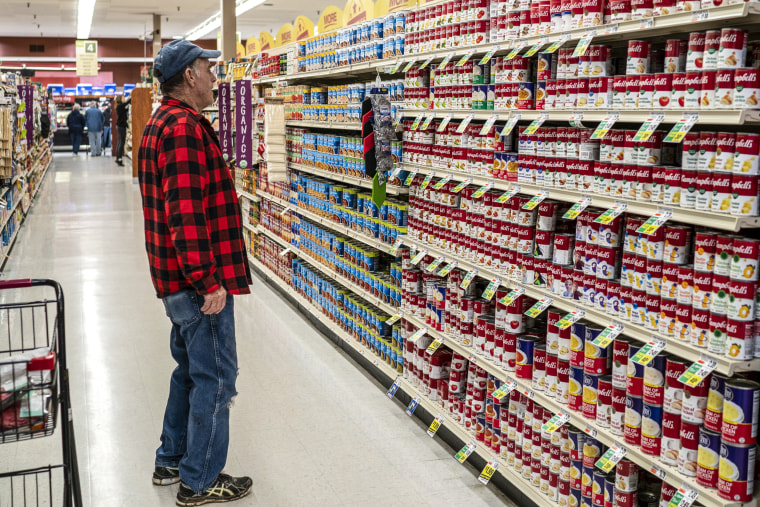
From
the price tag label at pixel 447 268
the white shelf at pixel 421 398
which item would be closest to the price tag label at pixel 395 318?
the white shelf at pixel 421 398

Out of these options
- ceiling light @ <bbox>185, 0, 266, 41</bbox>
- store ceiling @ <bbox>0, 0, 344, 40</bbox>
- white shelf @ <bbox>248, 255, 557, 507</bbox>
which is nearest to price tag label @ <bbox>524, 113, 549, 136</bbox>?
white shelf @ <bbox>248, 255, 557, 507</bbox>

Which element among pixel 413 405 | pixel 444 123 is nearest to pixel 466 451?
pixel 413 405

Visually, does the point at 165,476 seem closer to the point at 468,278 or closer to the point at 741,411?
the point at 468,278

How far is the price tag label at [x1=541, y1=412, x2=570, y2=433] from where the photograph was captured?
2.91 meters

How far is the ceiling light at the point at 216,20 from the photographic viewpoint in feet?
54.2

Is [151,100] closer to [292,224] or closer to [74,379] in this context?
[292,224]

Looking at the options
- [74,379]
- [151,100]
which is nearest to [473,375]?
[74,379]

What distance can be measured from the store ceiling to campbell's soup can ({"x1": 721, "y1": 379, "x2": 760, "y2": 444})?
622 inches

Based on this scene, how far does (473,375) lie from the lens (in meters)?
3.71

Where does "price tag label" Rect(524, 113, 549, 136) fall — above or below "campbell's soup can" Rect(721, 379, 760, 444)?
above

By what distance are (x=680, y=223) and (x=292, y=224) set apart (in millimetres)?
4590

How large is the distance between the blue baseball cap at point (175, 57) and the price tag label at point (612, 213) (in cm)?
167

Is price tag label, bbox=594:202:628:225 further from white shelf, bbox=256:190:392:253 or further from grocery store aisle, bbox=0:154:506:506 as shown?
white shelf, bbox=256:190:392:253

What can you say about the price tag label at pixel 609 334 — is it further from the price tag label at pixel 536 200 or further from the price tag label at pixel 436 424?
the price tag label at pixel 436 424
